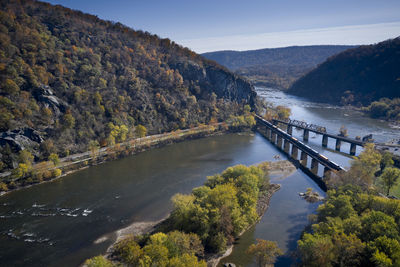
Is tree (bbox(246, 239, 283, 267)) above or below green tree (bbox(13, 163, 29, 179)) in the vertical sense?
below

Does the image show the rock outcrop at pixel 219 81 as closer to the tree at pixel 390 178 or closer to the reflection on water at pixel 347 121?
the reflection on water at pixel 347 121

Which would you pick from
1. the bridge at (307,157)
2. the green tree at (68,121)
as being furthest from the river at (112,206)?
the green tree at (68,121)

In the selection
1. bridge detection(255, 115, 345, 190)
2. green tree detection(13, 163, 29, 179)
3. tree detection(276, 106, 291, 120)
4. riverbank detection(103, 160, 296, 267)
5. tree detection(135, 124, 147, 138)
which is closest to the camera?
riverbank detection(103, 160, 296, 267)

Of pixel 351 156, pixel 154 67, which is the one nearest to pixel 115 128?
pixel 154 67

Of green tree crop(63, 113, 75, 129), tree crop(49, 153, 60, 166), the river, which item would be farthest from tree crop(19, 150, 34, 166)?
green tree crop(63, 113, 75, 129)

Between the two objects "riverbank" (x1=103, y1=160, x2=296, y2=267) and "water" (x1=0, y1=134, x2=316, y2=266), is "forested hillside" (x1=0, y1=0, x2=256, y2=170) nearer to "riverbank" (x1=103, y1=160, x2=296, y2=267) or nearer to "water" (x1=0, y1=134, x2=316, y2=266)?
"water" (x1=0, y1=134, x2=316, y2=266)

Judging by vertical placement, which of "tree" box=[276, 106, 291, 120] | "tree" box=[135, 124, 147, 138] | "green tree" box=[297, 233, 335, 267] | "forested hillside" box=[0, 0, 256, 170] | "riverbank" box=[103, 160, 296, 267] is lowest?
"riverbank" box=[103, 160, 296, 267]

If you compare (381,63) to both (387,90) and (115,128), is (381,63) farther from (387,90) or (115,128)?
(115,128)
